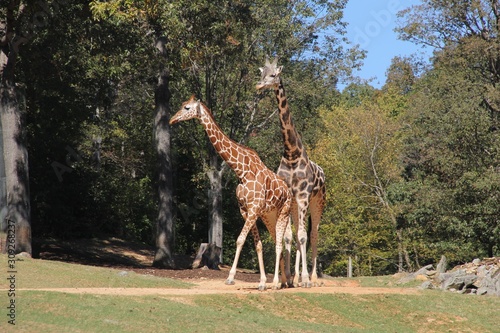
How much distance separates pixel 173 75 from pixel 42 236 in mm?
9213

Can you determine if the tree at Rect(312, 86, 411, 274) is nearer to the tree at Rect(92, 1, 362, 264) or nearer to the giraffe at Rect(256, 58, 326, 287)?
the tree at Rect(92, 1, 362, 264)

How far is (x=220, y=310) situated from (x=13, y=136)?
38.9 feet

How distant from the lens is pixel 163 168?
3384 cm

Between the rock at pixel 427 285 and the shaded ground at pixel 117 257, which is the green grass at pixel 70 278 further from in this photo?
the rock at pixel 427 285

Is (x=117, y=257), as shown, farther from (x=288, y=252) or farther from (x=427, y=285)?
(x=288, y=252)

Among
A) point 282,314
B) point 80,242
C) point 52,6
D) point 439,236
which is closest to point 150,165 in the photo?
point 80,242

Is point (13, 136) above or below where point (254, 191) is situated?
above

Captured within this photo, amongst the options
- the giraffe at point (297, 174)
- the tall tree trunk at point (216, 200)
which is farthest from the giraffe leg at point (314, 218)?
the tall tree trunk at point (216, 200)

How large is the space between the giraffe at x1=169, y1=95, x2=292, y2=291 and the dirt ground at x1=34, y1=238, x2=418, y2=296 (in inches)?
41.6

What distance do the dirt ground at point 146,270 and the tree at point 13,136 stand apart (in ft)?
13.4

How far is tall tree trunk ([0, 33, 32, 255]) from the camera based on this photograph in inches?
1089

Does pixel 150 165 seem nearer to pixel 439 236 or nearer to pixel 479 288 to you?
pixel 439 236

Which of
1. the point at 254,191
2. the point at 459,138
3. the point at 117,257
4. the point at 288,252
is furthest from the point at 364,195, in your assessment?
the point at 254,191

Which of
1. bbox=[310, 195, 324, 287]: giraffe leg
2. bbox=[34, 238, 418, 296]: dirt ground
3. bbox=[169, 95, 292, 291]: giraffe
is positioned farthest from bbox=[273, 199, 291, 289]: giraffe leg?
bbox=[310, 195, 324, 287]: giraffe leg
